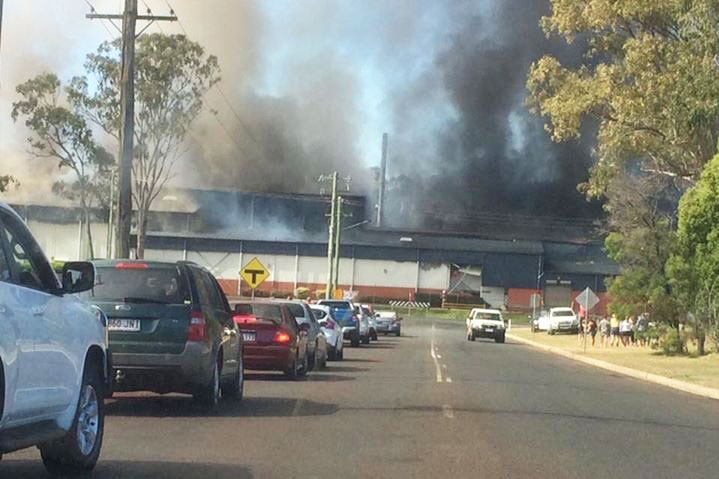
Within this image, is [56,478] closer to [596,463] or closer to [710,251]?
[596,463]

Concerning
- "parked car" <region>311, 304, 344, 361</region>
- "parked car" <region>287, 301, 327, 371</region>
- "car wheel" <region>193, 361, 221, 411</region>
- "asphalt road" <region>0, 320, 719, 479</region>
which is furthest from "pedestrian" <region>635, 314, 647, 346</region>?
"car wheel" <region>193, 361, 221, 411</region>

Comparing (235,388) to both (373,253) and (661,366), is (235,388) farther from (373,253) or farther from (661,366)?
(373,253)

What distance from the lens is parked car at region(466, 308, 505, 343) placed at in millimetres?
51062

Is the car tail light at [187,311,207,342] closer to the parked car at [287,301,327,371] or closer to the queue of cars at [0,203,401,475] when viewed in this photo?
the queue of cars at [0,203,401,475]

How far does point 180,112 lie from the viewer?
46781 millimetres

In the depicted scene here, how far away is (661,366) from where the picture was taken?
31328 millimetres

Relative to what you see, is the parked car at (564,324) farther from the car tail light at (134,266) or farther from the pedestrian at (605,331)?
the car tail light at (134,266)

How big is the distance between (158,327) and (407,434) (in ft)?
Answer: 10.1

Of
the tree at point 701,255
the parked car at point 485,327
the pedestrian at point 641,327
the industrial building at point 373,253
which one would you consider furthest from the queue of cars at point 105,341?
the industrial building at point 373,253

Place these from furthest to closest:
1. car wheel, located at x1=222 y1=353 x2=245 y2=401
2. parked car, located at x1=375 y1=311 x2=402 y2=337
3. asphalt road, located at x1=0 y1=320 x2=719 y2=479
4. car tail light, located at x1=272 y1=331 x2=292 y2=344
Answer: parked car, located at x1=375 y1=311 x2=402 y2=337 < car tail light, located at x1=272 y1=331 x2=292 y2=344 < car wheel, located at x1=222 y1=353 x2=245 y2=401 < asphalt road, located at x1=0 y1=320 x2=719 y2=479

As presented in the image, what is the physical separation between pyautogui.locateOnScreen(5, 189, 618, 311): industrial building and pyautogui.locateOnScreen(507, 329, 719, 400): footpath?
47.4 metres

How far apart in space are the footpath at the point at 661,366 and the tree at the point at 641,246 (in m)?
1.67

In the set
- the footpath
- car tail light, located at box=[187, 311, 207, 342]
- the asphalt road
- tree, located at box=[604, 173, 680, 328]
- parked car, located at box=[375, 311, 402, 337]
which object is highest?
tree, located at box=[604, 173, 680, 328]

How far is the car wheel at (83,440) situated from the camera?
8547 mm
